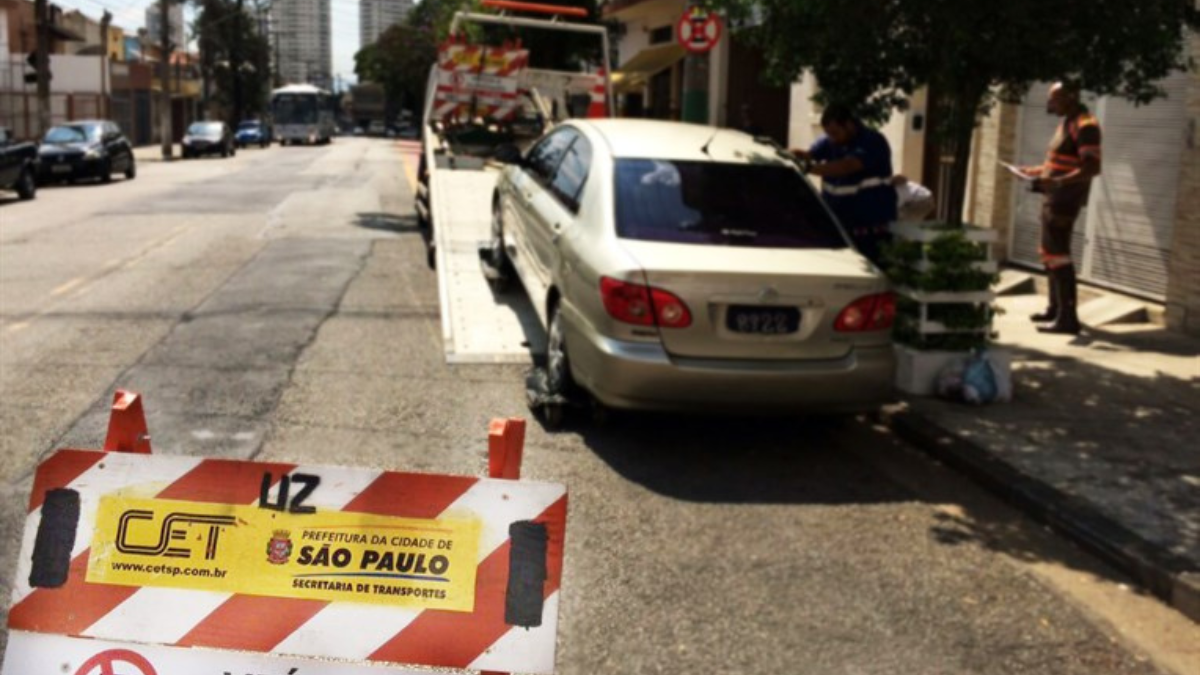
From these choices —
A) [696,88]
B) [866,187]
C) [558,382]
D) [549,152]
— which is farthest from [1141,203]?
[558,382]

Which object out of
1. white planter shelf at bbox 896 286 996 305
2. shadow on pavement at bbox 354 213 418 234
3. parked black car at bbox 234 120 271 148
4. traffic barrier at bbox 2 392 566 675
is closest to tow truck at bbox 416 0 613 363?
shadow on pavement at bbox 354 213 418 234

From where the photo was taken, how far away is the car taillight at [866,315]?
6805mm

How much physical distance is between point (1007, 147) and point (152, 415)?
31.4 ft

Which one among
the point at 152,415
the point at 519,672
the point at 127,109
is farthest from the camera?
the point at 127,109

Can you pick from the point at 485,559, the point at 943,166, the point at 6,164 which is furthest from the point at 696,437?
the point at 6,164

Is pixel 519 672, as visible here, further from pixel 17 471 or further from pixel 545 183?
pixel 545 183

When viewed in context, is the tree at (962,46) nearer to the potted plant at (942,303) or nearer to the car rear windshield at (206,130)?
the potted plant at (942,303)

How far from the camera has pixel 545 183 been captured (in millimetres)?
8953

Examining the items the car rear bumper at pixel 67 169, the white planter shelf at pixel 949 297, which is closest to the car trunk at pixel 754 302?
the white planter shelf at pixel 949 297

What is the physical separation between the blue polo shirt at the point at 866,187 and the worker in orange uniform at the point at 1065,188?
187 centimetres

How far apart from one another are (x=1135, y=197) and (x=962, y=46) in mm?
4504

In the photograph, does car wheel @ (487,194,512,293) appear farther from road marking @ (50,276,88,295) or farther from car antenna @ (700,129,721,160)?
road marking @ (50,276,88,295)

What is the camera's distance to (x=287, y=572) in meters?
2.99

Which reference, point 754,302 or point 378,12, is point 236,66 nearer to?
point 378,12
